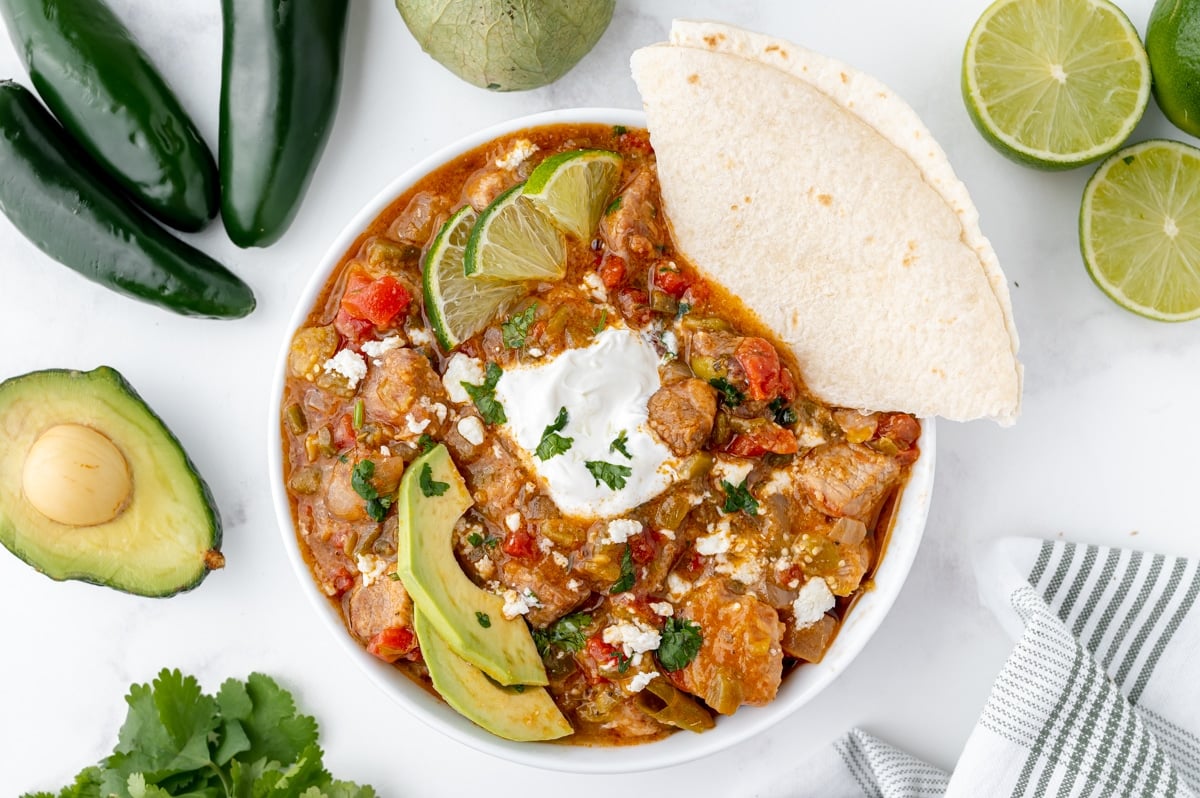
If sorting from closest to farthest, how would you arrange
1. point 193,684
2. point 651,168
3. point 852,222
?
point 852,222 < point 651,168 < point 193,684

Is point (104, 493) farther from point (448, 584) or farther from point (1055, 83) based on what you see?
point (1055, 83)

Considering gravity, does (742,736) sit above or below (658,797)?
above

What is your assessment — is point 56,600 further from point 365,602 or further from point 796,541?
point 796,541

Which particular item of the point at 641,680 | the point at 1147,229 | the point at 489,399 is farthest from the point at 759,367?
the point at 1147,229

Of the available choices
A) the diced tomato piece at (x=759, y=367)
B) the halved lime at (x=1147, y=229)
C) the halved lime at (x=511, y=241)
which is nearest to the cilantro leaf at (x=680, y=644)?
the diced tomato piece at (x=759, y=367)

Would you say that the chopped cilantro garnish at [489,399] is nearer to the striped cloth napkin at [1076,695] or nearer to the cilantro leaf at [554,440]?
the cilantro leaf at [554,440]

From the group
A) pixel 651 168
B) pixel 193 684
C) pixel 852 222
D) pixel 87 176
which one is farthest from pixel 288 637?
pixel 852 222

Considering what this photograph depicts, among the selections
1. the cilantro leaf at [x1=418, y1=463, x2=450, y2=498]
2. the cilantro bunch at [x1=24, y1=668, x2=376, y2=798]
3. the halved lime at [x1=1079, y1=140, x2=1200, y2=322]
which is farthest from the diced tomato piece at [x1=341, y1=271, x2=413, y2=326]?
the halved lime at [x1=1079, y1=140, x2=1200, y2=322]
